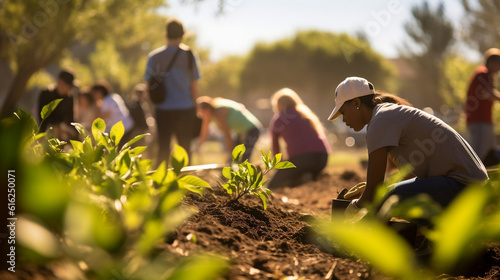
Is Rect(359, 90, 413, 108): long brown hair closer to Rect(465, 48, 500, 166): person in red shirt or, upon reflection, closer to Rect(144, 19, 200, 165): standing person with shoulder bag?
Rect(144, 19, 200, 165): standing person with shoulder bag

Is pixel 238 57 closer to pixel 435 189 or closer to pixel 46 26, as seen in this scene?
pixel 46 26

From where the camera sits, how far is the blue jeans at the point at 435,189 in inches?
136

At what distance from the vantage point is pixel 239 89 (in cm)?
5356

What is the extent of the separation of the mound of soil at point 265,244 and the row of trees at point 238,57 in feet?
7.01

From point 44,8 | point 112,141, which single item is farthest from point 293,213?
point 44,8

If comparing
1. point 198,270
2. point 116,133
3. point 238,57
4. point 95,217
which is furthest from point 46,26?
point 238,57

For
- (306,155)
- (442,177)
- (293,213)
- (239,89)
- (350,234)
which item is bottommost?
(239,89)

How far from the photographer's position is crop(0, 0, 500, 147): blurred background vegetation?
1362 cm

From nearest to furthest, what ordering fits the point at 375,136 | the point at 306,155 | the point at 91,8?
the point at 375,136 → the point at 306,155 → the point at 91,8

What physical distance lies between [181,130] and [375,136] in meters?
4.08

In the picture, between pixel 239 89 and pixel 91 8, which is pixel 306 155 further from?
pixel 239 89

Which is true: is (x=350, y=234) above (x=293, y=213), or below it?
above

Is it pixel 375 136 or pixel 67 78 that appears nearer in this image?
pixel 375 136

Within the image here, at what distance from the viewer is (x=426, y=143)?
3531 millimetres
